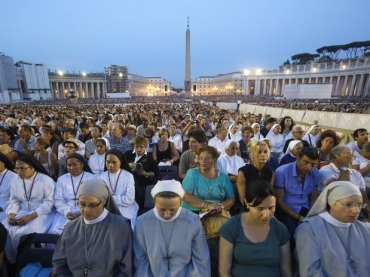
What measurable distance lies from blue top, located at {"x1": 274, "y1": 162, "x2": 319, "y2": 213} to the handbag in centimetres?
92

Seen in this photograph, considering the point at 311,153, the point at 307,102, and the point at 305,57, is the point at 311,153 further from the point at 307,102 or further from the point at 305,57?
the point at 305,57

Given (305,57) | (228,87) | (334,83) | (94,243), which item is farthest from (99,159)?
(228,87)

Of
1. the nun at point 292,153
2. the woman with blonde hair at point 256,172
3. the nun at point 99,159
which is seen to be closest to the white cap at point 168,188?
the woman with blonde hair at point 256,172

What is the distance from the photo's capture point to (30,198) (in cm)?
300

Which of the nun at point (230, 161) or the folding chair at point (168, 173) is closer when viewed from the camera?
the nun at point (230, 161)

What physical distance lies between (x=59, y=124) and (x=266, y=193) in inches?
341

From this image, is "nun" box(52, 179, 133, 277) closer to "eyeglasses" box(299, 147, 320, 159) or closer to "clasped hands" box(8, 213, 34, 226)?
"clasped hands" box(8, 213, 34, 226)

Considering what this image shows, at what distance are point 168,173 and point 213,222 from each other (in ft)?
7.31

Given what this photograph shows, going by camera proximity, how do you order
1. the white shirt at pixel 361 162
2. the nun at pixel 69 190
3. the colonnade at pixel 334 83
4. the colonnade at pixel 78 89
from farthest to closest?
the colonnade at pixel 78 89 < the colonnade at pixel 334 83 < the white shirt at pixel 361 162 < the nun at pixel 69 190

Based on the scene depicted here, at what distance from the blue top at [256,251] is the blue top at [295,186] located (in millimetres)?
970

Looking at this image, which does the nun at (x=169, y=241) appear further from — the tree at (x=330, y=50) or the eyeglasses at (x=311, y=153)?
the tree at (x=330, y=50)

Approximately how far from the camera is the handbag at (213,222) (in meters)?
2.34

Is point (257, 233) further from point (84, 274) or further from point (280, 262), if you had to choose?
point (84, 274)

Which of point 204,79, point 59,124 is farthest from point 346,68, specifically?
point 204,79
